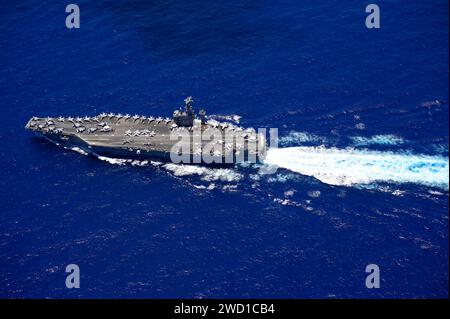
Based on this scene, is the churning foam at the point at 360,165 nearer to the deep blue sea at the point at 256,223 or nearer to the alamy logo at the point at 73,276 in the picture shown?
the deep blue sea at the point at 256,223

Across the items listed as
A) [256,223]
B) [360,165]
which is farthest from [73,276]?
[360,165]

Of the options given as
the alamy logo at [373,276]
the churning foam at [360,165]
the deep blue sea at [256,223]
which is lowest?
the alamy logo at [373,276]

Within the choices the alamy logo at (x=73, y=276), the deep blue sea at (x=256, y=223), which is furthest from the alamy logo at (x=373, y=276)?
the alamy logo at (x=73, y=276)

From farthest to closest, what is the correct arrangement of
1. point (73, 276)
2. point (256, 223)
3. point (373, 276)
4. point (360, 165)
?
point (360, 165)
point (256, 223)
point (73, 276)
point (373, 276)

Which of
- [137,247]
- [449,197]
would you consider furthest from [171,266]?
[449,197]

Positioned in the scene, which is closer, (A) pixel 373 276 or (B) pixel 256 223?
(A) pixel 373 276

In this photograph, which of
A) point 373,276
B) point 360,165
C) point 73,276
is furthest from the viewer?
point 360,165

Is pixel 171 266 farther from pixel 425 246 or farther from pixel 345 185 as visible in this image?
pixel 425 246

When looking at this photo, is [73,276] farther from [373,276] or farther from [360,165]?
[360,165]
